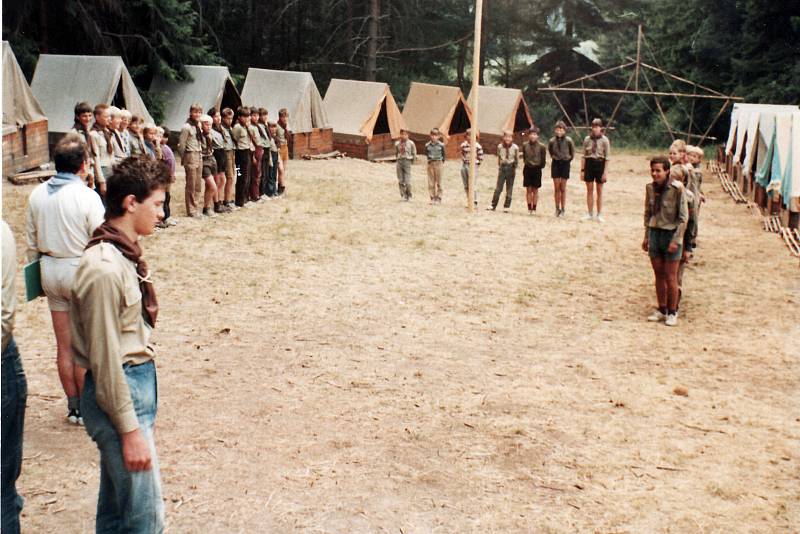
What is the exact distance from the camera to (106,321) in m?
3.13

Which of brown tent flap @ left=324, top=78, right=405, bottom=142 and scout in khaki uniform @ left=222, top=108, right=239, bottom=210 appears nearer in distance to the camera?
scout in khaki uniform @ left=222, top=108, right=239, bottom=210

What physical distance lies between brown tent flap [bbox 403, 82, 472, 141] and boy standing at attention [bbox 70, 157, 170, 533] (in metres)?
23.4

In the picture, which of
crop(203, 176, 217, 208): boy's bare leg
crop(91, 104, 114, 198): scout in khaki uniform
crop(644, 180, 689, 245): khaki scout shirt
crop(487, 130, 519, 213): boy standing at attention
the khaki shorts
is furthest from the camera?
crop(487, 130, 519, 213): boy standing at attention

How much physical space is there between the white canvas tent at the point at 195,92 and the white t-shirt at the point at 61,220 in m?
19.9

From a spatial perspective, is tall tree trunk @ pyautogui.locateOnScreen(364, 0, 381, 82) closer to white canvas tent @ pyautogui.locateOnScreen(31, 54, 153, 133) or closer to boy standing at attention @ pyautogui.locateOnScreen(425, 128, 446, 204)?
white canvas tent @ pyautogui.locateOnScreen(31, 54, 153, 133)

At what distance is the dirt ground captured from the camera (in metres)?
5.23

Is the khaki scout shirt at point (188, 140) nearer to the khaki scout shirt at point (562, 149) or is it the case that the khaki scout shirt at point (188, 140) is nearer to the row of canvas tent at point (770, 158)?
the khaki scout shirt at point (562, 149)

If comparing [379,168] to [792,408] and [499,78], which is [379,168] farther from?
[499,78]

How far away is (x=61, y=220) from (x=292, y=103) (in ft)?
65.4

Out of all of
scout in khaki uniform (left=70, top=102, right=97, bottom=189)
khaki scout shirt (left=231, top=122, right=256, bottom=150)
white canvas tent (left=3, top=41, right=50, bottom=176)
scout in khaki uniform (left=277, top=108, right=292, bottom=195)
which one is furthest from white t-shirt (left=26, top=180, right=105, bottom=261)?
white canvas tent (left=3, top=41, right=50, bottom=176)

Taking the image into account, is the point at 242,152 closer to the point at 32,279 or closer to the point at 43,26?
the point at 32,279

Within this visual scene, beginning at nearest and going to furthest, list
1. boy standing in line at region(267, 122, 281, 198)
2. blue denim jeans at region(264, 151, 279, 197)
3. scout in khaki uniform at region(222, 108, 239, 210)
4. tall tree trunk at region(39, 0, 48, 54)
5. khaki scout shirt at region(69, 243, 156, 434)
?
khaki scout shirt at region(69, 243, 156, 434)
scout in khaki uniform at region(222, 108, 239, 210)
boy standing in line at region(267, 122, 281, 198)
blue denim jeans at region(264, 151, 279, 197)
tall tree trunk at region(39, 0, 48, 54)

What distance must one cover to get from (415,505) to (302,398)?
195 cm

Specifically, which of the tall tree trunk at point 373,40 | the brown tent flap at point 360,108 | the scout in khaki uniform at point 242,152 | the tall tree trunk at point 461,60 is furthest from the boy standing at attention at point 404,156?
the tall tree trunk at point 461,60
